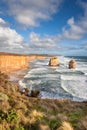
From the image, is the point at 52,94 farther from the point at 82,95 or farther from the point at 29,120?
the point at 29,120

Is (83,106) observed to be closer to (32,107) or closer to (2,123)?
(32,107)

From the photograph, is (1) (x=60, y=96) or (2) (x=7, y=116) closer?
(2) (x=7, y=116)

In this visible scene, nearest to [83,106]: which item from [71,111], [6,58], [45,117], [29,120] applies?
[71,111]

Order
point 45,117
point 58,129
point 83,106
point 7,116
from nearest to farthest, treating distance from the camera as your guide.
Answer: point 58,129
point 7,116
point 45,117
point 83,106

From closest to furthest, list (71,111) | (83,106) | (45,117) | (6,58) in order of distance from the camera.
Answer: (45,117)
(71,111)
(83,106)
(6,58)

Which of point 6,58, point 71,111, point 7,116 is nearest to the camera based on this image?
point 7,116

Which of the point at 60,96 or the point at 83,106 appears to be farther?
the point at 60,96

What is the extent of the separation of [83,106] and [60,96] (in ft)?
20.3

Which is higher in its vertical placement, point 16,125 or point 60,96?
point 16,125

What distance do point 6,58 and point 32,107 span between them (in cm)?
4530

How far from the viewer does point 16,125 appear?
9.94 metres

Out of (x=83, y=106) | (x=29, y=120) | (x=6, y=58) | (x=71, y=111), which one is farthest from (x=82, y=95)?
(x=6, y=58)

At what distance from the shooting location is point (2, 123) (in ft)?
32.1

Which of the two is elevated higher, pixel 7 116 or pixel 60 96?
pixel 7 116
